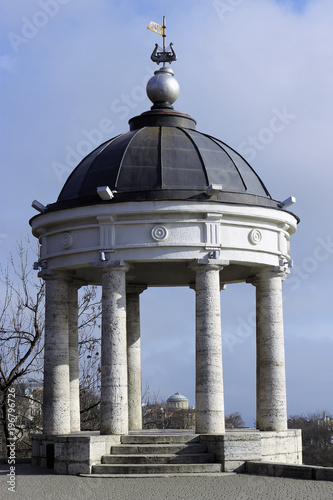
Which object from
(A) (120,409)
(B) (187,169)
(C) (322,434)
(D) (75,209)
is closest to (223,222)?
(B) (187,169)

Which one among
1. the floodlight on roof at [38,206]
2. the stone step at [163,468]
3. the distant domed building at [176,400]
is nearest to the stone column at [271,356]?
the stone step at [163,468]

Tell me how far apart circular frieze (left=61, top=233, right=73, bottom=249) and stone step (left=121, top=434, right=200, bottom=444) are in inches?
295

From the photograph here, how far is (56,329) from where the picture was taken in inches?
1372

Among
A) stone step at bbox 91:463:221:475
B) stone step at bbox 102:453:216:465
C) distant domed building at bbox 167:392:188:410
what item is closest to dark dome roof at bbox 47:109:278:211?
stone step at bbox 102:453:216:465

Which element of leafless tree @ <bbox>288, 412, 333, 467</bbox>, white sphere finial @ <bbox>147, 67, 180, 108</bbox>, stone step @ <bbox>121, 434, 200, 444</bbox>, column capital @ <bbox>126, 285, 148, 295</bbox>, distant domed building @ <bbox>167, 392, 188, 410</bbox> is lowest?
leafless tree @ <bbox>288, 412, 333, 467</bbox>

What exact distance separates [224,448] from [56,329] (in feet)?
28.5

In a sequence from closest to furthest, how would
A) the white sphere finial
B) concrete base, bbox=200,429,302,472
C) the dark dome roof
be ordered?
concrete base, bbox=200,429,302,472 < the dark dome roof < the white sphere finial

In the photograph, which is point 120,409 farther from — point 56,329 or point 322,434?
point 322,434

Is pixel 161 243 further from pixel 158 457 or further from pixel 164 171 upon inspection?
pixel 158 457

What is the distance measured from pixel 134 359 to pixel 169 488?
1326 cm

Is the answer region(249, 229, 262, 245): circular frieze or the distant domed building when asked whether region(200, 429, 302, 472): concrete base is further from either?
the distant domed building

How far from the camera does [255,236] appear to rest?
3388cm

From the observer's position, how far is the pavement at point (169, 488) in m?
24.8

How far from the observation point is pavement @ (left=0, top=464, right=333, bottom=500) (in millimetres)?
24797
